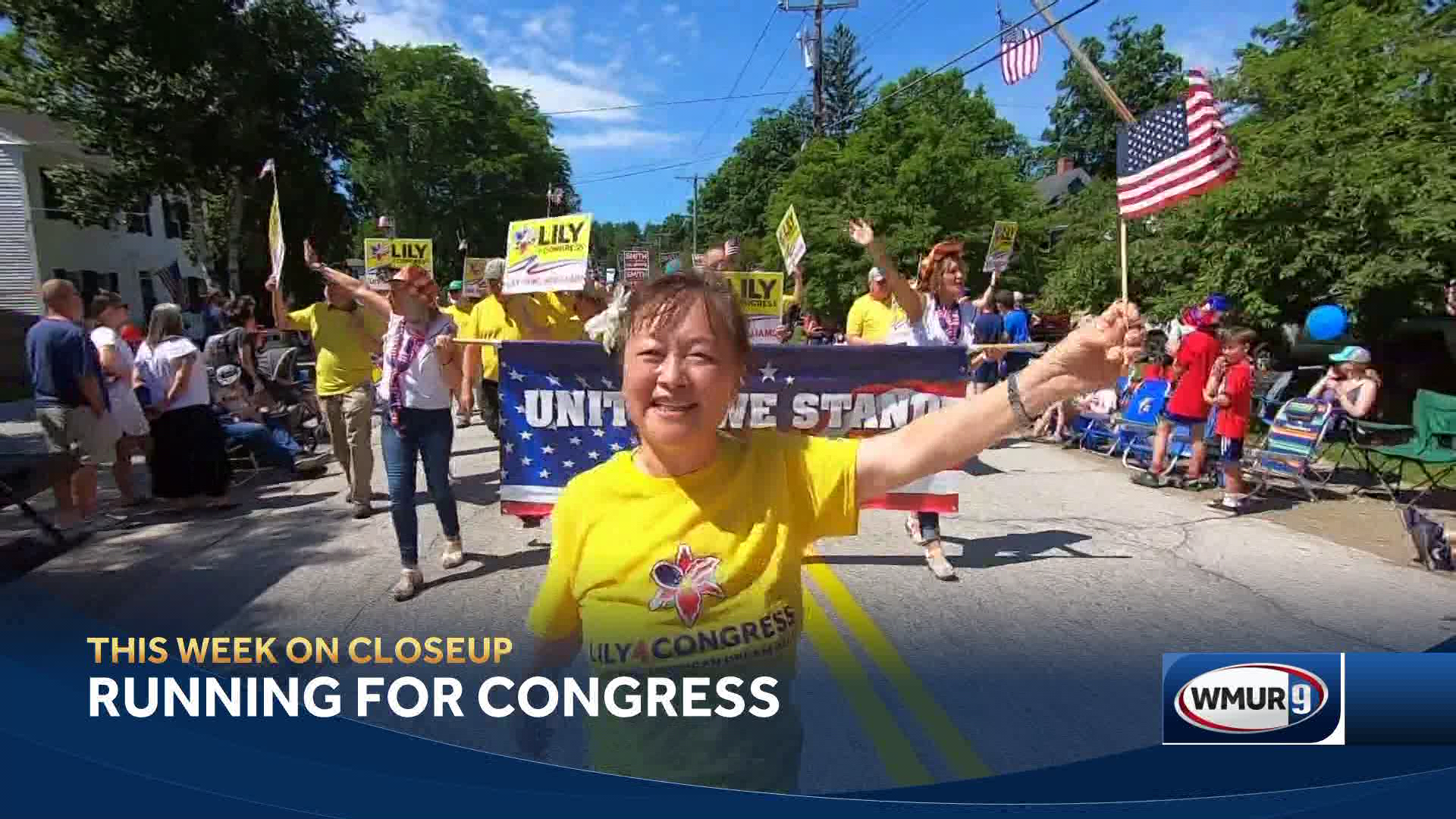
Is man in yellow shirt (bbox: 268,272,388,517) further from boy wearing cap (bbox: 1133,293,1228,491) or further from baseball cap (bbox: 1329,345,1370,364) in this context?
baseball cap (bbox: 1329,345,1370,364)

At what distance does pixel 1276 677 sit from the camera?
2529mm

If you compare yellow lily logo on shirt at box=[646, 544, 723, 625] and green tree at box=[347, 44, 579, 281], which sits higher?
green tree at box=[347, 44, 579, 281]

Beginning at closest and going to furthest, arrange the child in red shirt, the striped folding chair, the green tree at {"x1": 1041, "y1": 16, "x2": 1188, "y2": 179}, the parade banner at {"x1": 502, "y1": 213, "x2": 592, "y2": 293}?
the parade banner at {"x1": 502, "y1": 213, "x2": 592, "y2": 293}, the child in red shirt, the striped folding chair, the green tree at {"x1": 1041, "y1": 16, "x2": 1188, "y2": 179}

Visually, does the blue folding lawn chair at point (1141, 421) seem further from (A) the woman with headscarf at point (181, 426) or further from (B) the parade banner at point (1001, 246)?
(A) the woman with headscarf at point (181, 426)

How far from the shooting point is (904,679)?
393cm

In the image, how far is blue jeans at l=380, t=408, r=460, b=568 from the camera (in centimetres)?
514

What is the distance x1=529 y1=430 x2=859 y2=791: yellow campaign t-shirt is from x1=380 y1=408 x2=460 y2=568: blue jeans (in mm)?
3633

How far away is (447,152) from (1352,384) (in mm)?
23761

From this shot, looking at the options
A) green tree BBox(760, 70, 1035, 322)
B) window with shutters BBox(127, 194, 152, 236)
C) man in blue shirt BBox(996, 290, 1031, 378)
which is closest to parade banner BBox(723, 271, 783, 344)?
man in blue shirt BBox(996, 290, 1031, 378)

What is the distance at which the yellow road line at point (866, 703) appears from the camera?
313 centimetres

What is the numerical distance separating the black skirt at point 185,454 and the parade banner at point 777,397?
3.62 metres

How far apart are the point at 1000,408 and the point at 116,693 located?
3058mm

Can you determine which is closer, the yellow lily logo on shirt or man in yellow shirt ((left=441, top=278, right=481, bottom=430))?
the yellow lily logo on shirt

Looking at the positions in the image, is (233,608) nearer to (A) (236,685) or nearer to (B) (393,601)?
(B) (393,601)
